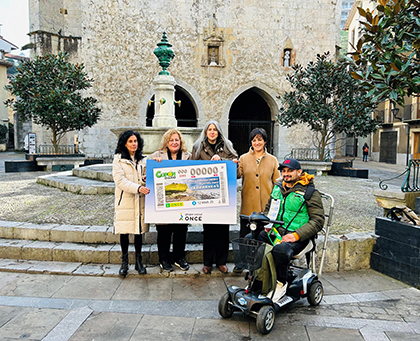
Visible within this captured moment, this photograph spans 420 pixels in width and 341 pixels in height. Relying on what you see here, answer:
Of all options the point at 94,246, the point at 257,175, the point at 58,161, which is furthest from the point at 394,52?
the point at 58,161

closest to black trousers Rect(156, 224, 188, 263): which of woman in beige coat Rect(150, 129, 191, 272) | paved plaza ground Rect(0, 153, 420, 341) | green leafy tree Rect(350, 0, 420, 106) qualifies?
woman in beige coat Rect(150, 129, 191, 272)

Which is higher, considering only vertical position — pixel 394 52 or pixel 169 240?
pixel 394 52

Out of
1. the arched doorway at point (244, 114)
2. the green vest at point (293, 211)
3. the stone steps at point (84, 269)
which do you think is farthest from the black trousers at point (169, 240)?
the arched doorway at point (244, 114)

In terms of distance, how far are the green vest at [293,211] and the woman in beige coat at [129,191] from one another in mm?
1562

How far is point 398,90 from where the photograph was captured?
3891 mm

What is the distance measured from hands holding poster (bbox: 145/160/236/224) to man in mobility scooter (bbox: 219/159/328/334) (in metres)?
0.60

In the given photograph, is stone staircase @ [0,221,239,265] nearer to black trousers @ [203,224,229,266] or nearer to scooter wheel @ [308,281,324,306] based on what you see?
black trousers @ [203,224,229,266]

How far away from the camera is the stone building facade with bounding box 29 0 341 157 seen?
640 inches

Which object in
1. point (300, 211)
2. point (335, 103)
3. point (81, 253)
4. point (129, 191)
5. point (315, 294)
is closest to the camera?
point (300, 211)

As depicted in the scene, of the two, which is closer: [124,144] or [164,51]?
[124,144]

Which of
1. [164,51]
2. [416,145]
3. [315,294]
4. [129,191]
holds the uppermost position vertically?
[164,51]

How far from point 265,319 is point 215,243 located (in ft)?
4.68

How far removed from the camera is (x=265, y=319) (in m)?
2.91

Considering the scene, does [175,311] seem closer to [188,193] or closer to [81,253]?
[188,193]
